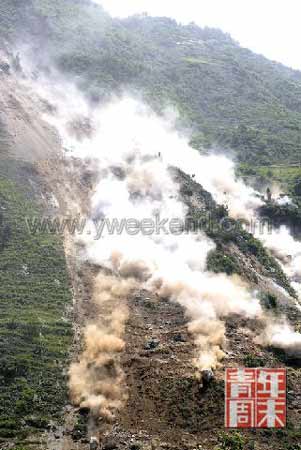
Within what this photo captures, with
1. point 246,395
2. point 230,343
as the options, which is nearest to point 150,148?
point 230,343

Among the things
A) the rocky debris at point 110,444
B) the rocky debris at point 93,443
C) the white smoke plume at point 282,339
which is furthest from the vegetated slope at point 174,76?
the rocky debris at point 93,443

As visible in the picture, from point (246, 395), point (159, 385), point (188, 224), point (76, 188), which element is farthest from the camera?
point (76, 188)

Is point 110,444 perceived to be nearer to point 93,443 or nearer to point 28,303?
point 93,443

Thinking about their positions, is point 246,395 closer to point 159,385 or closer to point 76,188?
point 159,385

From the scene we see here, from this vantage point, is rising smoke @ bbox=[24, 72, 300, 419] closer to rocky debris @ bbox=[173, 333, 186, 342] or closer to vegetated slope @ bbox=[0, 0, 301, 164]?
rocky debris @ bbox=[173, 333, 186, 342]

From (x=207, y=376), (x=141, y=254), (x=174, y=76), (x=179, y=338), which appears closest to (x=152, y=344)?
(x=179, y=338)

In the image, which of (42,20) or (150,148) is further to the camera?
(42,20)

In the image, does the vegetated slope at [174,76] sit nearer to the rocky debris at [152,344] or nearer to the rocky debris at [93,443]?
the rocky debris at [152,344]
